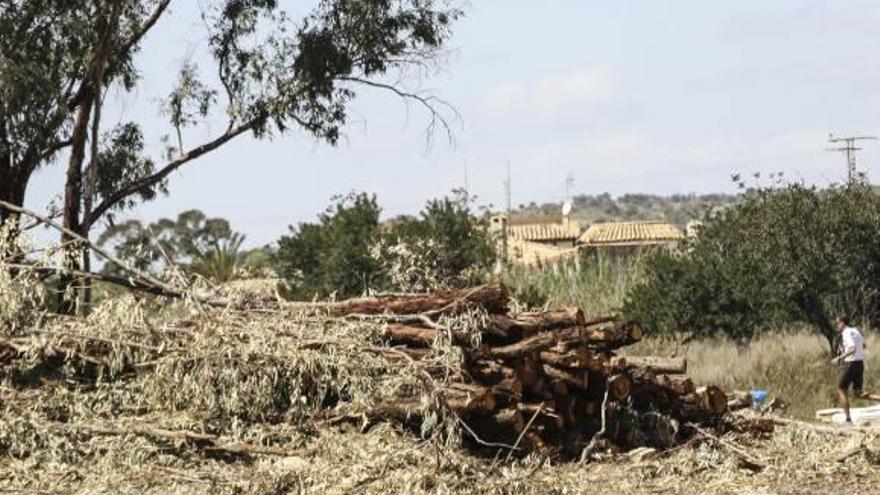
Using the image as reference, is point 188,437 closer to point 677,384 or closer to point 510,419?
point 510,419

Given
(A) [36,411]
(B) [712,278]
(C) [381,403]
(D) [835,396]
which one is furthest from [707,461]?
(B) [712,278]

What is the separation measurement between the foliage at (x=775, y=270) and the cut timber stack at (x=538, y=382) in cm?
1389

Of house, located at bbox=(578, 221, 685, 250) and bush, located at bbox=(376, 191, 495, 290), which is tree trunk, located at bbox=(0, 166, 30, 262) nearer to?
bush, located at bbox=(376, 191, 495, 290)

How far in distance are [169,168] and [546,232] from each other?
120ft

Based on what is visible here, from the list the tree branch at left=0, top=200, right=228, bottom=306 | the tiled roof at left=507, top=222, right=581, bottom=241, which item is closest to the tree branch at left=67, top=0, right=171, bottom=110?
the tree branch at left=0, top=200, right=228, bottom=306

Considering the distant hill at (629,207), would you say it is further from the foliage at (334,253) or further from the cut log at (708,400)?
the cut log at (708,400)

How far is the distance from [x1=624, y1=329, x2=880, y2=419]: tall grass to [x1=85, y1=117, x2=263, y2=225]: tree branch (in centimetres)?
696

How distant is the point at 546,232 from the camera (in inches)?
2279

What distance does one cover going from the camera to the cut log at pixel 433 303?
10.2 metres

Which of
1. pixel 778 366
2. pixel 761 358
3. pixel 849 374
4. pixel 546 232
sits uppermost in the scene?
pixel 546 232

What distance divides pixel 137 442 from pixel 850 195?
1995 centimetres

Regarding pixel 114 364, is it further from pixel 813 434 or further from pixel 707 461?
pixel 813 434

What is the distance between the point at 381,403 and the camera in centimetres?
941

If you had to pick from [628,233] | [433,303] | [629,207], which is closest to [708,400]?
[433,303]
